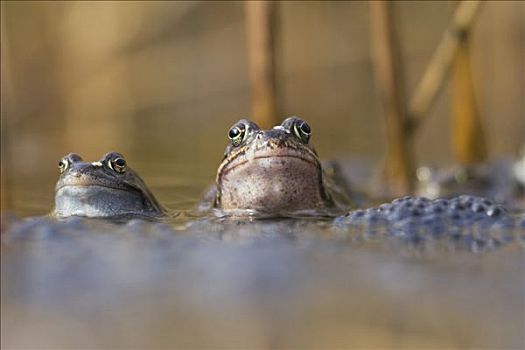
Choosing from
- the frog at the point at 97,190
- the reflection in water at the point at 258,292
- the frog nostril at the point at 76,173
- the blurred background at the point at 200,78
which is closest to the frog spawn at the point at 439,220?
the reflection in water at the point at 258,292

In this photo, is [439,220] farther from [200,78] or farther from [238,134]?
[200,78]

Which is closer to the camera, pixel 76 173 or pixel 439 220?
pixel 439 220

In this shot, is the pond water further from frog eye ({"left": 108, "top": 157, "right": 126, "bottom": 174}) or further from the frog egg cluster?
frog eye ({"left": 108, "top": 157, "right": 126, "bottom": 174})

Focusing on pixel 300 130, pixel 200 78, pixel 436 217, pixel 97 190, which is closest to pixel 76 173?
pixel 97 190

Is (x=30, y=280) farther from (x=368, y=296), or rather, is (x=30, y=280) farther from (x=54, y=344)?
(x=368, y=296)

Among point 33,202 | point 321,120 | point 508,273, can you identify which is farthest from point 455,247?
point 321,120

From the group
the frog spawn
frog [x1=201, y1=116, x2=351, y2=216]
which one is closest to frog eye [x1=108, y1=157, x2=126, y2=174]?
frog [x1=201, y1=116, x2=351, y2=216]
